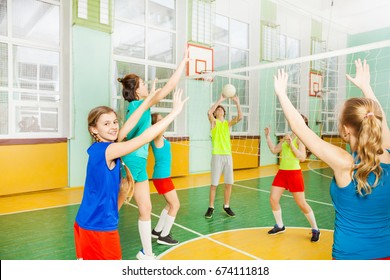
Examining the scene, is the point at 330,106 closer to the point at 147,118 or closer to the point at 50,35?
the point at 50,35

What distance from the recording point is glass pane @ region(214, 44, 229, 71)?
7582 mm

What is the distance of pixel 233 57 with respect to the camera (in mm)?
8016

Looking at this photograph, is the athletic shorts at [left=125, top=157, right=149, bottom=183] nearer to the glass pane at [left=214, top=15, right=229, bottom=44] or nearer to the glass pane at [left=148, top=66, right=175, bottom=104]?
the glass pane at [left=148, top=66, right=175, bottom=104]

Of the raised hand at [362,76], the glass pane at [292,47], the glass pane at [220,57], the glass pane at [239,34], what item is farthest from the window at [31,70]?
the glass pane at [292,47]

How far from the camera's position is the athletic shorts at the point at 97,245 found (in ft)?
4.71

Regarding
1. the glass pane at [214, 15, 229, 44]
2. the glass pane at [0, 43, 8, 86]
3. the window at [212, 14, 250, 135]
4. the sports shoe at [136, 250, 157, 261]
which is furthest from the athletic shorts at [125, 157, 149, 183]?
the glass pane at [214, 15, 229, 44]

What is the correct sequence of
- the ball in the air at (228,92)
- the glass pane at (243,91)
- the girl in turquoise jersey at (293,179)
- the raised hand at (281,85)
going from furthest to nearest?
the glass pane at (243,91) < the ball in the air at (228,92) < the girl in turquoise jersey at (293,179) < the raised hand at (281,85)

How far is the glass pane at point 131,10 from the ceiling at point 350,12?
4.10m

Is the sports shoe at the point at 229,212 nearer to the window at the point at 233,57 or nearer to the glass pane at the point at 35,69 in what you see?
the glass pane at the point at 35,69

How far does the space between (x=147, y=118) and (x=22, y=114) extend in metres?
3.62

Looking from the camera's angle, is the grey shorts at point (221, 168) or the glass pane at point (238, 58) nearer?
the grey shorts at point (221, 168)

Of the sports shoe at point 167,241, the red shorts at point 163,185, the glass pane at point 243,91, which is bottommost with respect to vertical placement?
the sports shoe at point 167,241

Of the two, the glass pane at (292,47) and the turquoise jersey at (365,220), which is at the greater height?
the glass pane at (292,47)
